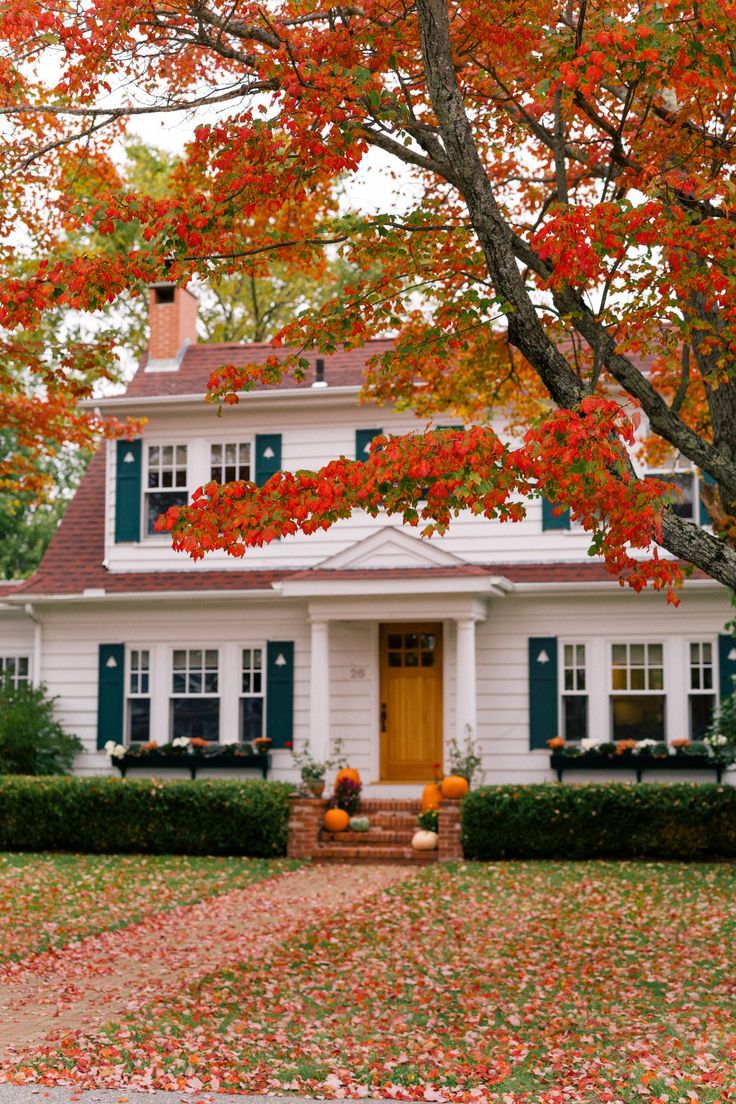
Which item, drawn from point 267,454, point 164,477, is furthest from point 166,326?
point 267,454

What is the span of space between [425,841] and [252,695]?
4031 millimetres

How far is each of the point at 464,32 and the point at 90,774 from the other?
13043 mm

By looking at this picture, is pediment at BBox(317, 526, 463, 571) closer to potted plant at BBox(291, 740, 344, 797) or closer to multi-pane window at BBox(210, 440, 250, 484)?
multi-pane window at BBox(210, 440, 250, 484)

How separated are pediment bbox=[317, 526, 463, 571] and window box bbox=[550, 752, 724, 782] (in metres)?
3.17

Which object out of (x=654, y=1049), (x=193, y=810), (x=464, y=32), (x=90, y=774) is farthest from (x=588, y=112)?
(x=90, y=774)

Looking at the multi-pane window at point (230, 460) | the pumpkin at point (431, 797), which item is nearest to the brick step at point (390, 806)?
the pumpkin at point (431, 797)

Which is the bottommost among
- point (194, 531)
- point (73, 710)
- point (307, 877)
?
point (307, 877)

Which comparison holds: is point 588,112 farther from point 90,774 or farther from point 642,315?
point 90,774

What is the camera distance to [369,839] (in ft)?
55.0

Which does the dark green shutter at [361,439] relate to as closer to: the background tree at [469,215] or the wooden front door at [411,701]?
the wooden front door at [411,701]

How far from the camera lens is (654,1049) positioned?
295 inches

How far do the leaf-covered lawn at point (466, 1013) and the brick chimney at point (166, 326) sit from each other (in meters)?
11.3

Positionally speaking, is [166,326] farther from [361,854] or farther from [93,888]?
[93,888]

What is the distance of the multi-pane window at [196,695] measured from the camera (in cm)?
1912
